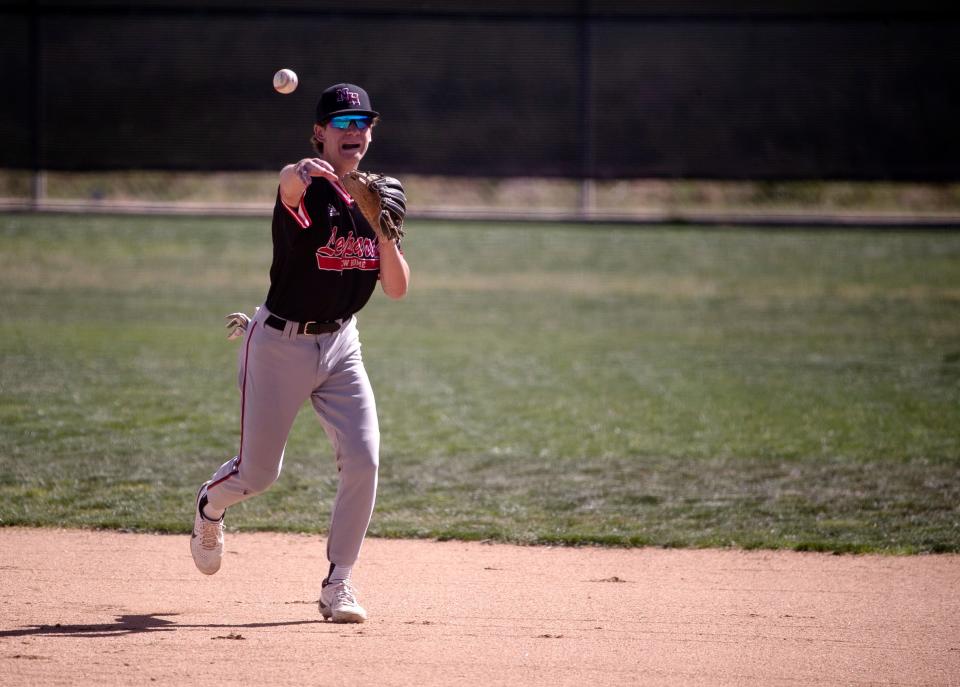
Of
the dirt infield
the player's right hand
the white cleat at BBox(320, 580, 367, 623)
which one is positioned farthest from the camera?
the player's right hand

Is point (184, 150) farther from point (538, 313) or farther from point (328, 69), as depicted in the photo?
point (538, 313)

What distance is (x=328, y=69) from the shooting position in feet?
53.5

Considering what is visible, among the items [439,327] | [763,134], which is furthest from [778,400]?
[763,134]

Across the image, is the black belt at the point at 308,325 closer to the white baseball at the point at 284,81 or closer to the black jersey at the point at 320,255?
the black jersey at the point at 320,255

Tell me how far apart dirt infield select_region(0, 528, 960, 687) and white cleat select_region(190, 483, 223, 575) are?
0.16 metres

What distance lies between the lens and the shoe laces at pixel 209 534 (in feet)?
13.6

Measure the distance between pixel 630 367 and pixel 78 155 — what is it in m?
10.4

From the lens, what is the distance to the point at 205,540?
4.15 meters

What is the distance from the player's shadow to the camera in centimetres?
375

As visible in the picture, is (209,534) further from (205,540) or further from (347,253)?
(347,253)

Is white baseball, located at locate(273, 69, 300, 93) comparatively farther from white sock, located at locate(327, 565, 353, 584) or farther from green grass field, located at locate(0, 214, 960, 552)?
green grass field, located at locate(0, 214, 960, 552)

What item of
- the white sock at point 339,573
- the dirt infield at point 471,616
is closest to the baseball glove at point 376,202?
the white sock at point 339,573

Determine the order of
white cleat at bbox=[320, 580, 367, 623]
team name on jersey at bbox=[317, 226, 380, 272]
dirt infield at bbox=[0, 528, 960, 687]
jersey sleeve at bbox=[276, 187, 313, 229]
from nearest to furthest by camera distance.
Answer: dirt infield at bbox=[0, 528, 960, 687] < jersey sleeve at bbox=[276, 187, 313, 229] < team name on jersey at bbox=[317, 226, 380, 272] < white cleat at bbox=[320, 580, 367, 623]

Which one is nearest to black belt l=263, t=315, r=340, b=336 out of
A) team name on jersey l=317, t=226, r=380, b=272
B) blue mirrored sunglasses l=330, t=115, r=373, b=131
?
team name on jersey l=317, t=226, r=380, b=272
